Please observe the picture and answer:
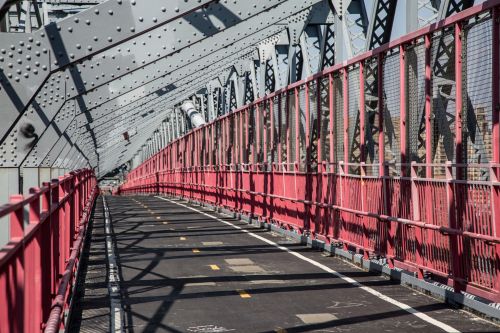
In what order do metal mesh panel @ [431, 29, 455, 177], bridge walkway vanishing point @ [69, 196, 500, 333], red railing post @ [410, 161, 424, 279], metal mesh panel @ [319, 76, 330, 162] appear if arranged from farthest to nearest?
metal mesh panel @ [319, 76, 330, 162] < red railing post @ [410, 161, 424, 279] < metal mesh panel @ [431, 29, 455, 177] < bridge walkway vanishing point @ [69, 196, 500, 333]

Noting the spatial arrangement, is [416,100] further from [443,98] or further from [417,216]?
[417,216]

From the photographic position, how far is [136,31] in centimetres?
1399

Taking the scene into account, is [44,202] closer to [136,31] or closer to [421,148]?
[136,31]

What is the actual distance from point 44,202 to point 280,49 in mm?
29302

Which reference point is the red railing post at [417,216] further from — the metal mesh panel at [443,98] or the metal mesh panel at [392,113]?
the metal mesh panel at [392,113]

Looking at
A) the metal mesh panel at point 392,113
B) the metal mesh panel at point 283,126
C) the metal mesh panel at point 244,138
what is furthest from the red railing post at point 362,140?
the metal mesh panel at point 244,138

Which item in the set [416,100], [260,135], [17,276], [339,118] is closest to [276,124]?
[260,135]

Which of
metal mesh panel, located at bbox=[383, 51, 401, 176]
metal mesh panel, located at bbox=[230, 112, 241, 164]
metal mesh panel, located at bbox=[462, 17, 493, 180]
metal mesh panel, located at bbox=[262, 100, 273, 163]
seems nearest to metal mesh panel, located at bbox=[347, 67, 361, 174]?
metal mesh panel, located at bbox=[383, 51, 401, 176]

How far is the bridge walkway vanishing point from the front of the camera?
10406mm

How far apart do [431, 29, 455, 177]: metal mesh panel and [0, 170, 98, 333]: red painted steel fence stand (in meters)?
5.13

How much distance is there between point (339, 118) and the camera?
18.7 m

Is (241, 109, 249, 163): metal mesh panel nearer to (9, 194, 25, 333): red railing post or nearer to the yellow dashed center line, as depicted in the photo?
the yellow dashed center line

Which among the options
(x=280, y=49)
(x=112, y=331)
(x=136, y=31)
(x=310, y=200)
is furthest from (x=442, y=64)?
(x=280, y=49)

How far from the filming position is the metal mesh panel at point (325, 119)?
64.6 ft
